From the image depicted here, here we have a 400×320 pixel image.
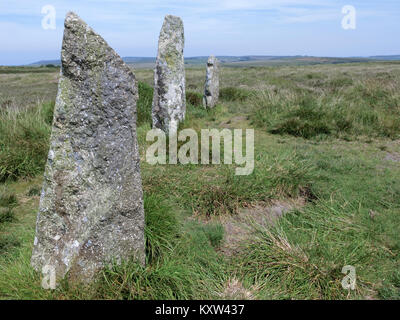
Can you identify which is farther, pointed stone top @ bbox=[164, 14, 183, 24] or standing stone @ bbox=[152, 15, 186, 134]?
pointed stone top @ bbox=[164, 14, 183, 24]

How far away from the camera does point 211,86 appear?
→ 525 inches

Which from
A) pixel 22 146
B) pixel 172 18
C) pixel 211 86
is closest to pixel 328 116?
pixel 211 86

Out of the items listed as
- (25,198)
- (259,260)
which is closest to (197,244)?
(259,260)

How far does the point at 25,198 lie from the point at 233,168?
3.49 m

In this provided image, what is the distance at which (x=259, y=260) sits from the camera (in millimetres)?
4062

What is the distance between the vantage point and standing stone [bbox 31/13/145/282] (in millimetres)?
3076

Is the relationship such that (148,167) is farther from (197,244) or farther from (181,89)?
(181,89)

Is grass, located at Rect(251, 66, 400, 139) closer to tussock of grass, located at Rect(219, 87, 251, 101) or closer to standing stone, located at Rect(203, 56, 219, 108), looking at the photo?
standing stone, located at Rect(203, 56, 219, 108)

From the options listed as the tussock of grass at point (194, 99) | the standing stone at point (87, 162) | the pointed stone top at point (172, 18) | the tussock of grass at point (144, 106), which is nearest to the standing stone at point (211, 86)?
the tussock of grass at point (194, 99)

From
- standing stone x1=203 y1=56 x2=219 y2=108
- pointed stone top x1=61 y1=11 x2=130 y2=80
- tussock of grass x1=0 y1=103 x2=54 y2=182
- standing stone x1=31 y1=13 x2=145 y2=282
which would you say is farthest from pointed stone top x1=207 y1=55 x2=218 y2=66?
pointed stone top x1=61 y1=11 x2=130 y2=80

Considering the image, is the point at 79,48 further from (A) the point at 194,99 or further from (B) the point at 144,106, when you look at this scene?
(A) the point at 194,99

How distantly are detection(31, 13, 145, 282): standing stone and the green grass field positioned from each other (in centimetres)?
25

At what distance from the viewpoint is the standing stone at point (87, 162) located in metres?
3.08

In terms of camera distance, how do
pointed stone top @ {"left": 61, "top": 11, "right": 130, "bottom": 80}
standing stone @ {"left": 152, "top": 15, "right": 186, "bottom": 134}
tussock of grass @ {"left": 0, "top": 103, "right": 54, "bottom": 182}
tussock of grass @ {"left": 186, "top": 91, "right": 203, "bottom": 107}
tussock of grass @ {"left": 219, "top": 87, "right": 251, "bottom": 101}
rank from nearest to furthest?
1. pointed stone top @ {"left": 61, "top": 11, "right": 130, "bottom": 80}
2. tussock of grass @ {"left": 0, "top": 103, "right": 54, "bottom": 182}
3. standing stone @ {"left": 152, "top": 15, "right": 186, "bottom": 134}
4. tussock of grass @ {"left": 186, "top": 91, "right": 203, "bottom": 107}
5. tussock of grass @ {"left": 219, "top": 87, "right": 251, "bottom": 101}
